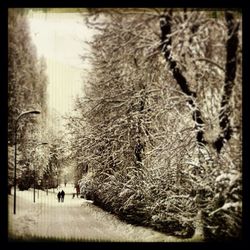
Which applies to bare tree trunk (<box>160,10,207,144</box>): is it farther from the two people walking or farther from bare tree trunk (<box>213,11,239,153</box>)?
the two people walking

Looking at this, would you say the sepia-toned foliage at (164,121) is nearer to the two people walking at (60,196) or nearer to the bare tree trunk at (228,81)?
the bare tree trunk at (228,81)

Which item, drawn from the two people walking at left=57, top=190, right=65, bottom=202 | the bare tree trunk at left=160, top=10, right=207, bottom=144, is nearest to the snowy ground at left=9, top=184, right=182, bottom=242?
the two people walking at left=57, top=190, right=65, bottom=202

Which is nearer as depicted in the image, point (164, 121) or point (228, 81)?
point (228, 81)

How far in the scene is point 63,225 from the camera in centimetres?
520

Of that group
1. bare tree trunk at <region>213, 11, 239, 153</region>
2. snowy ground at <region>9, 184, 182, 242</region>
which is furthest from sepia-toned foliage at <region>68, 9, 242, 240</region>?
snowy ground at <region>9, 184, 182, 242</region>

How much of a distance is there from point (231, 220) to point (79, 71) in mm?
2082

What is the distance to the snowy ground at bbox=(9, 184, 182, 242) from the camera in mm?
5176

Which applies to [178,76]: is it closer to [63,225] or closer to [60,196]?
[60,196]

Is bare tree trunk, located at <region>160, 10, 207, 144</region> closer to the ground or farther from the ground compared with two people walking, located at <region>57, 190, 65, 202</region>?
farther from the ground

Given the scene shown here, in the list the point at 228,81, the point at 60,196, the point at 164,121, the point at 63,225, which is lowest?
the point at 63,225

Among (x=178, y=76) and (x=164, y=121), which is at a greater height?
(x=178, y=76)

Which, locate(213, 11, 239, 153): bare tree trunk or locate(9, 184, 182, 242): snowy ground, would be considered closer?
locate(213, 11, 239, 153): bare tree trunk

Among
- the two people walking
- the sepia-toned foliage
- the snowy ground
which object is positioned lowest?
the snowy ground

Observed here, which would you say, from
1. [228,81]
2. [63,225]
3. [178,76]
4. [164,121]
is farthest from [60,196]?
[228,81]
